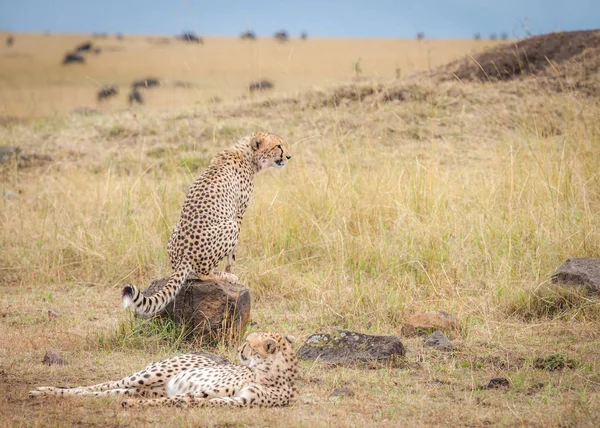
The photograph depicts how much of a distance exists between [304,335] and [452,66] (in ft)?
30.4

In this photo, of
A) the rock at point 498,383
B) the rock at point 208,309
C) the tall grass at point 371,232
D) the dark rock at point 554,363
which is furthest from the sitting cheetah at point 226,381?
the tall grass at point 371,232

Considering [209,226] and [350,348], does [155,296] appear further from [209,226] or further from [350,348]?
[350,348]

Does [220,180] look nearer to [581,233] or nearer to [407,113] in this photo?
[581,233]

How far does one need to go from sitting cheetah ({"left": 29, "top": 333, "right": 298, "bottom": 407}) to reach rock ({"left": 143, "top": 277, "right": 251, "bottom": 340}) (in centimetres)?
100

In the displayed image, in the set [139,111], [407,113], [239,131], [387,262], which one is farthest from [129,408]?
[139,111]

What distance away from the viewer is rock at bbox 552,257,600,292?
609 cm

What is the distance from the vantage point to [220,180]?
614 cm

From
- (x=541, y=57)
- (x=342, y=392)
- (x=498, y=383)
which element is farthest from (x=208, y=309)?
(x=541, y=57)

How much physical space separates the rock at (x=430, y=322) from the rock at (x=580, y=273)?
93 centimetres

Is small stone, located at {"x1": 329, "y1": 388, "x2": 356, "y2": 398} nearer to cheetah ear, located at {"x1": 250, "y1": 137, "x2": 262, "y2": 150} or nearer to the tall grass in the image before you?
the tall grass

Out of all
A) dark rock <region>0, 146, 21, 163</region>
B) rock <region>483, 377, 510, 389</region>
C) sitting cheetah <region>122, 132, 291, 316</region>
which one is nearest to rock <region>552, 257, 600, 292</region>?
rock <region>483, 377, 510, 389</region>

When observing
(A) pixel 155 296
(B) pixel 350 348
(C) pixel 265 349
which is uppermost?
(A) pixel 155 296

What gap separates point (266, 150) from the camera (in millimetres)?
6652

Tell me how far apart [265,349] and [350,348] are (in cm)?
99
